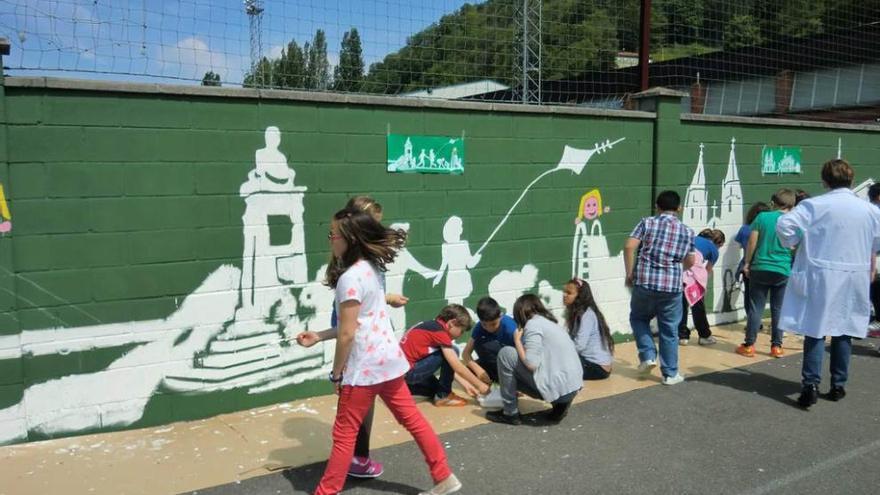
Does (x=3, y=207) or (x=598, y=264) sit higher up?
(x=3, y=207)

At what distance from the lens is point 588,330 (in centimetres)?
608

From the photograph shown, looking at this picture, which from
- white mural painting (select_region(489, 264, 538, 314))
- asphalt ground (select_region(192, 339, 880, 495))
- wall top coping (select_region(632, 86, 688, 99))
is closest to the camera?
asphalt ground (select_region(192, 339, 880, 495))

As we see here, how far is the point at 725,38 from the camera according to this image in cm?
1054

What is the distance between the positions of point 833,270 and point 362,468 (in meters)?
3.71

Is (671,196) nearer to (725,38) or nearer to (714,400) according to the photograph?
(714,400)

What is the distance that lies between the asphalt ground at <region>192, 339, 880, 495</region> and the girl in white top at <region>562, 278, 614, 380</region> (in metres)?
0.40

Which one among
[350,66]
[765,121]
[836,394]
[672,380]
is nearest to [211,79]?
[350,66]

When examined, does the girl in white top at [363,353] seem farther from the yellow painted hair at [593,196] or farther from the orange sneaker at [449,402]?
the yellow painted hair at [593,196]

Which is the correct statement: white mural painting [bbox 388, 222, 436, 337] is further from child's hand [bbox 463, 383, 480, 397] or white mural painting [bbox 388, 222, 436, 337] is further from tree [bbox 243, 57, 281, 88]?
tree [bbox 243, 57, 281, 88]

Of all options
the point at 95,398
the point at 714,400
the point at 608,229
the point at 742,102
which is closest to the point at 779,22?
the point at 742,102

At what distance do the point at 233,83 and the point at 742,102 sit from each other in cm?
1352

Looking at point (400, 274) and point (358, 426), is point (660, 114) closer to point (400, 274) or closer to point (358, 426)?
point (400, 274)

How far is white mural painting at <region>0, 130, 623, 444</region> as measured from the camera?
15.0ft

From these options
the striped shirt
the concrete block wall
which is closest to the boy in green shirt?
the striped shirt
